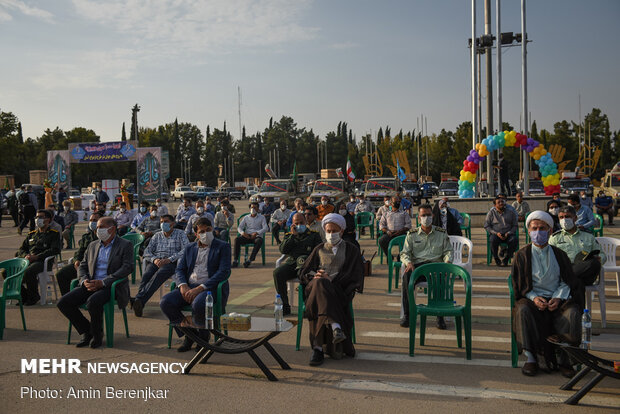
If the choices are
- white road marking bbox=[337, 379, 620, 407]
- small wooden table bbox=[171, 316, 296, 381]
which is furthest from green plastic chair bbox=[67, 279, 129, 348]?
white road marking bbox=[337, 379, 620, 407]

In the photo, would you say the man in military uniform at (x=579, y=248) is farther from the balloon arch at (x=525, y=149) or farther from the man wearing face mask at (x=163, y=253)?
the balloon arch at (x=525, y=149)

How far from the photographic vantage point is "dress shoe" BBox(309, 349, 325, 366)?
18.9 ft

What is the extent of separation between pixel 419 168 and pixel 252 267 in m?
65.0

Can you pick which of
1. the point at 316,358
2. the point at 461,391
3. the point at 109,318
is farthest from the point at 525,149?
the point at 109,318

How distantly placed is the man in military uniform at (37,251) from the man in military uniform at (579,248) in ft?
25.6

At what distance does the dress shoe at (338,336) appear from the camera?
567 cm

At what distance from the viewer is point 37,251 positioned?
29.9 feet

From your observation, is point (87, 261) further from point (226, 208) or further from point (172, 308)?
point (226, 208)

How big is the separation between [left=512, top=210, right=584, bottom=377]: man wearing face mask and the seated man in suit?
3.30 metres

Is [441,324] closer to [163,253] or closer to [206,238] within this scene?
[206,238]

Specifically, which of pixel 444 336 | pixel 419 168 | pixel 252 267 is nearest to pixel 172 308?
pixel 444 336

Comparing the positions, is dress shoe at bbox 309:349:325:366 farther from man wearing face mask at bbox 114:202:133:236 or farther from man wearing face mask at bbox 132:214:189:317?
man wearing face mask at bbox 114:202:133:236

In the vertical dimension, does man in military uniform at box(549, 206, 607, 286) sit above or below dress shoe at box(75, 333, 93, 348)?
above

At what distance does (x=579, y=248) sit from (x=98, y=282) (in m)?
6.27
